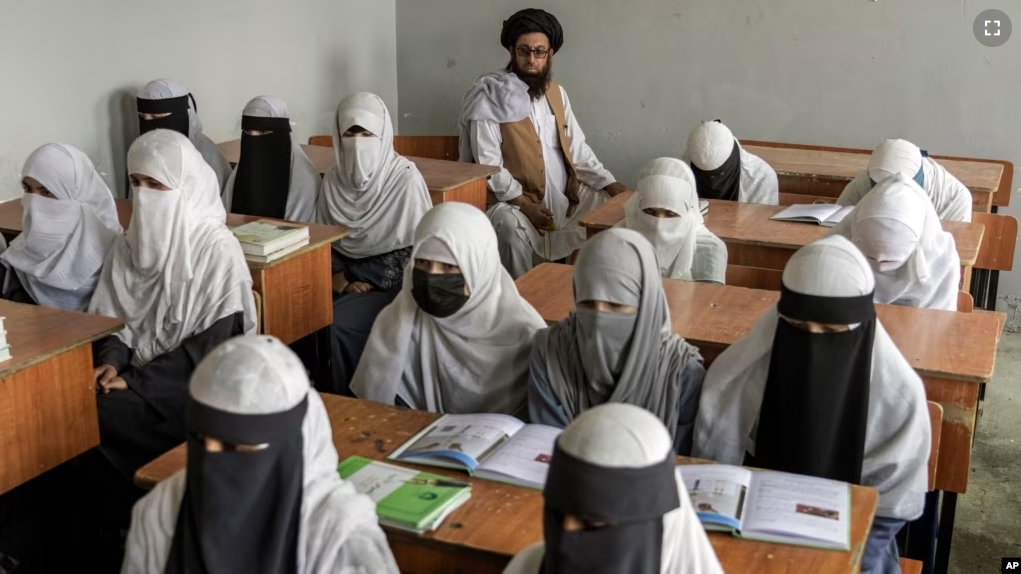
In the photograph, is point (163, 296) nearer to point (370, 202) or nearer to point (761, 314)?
point (370, 202)

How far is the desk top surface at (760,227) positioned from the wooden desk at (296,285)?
109 cm

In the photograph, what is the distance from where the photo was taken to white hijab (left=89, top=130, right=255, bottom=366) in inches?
135

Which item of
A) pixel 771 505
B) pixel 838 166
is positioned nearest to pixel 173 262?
pixel 771 505

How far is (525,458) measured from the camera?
88.5 inches

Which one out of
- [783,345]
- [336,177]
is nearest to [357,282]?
[336,177]

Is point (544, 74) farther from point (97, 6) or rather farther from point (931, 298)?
point (931, 298)

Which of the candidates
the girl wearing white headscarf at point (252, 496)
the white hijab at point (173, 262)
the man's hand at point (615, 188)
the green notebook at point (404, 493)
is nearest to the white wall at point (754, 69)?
the man's hand at point (615, 188)

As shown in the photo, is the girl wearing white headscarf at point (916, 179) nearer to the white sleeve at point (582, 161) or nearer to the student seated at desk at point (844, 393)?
the white sleeve at point (582, 161)

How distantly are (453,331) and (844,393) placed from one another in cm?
103

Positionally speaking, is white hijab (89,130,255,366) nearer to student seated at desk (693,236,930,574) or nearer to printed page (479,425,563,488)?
printed page (479,425,563,488)

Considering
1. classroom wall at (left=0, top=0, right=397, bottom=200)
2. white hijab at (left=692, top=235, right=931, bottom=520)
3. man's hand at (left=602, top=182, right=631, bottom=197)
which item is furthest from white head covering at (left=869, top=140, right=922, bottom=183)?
classroom wall at (left=0, top=0, right=397, bottom=200)

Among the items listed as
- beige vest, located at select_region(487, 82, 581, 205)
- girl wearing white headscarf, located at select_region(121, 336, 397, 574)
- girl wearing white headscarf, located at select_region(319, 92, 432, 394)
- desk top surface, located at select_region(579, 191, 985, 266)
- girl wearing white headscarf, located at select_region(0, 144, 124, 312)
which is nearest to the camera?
girl wearing white headscarf, located at select_region(121, 336, 397, 574)

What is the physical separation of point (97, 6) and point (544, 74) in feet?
7.50

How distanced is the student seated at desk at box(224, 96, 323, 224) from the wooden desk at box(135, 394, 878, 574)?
2723 mm
